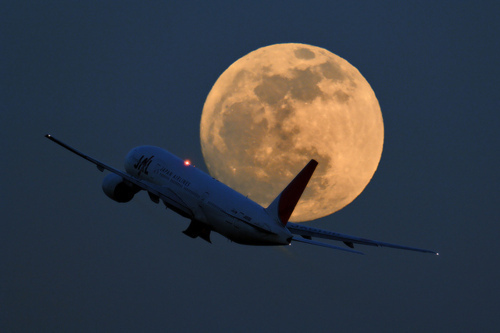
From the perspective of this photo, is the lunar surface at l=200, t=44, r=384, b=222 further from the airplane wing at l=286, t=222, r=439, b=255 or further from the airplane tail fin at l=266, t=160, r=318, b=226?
the airplane tail fin at l=266, t=160, r=318, b=226

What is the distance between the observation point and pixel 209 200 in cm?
4644

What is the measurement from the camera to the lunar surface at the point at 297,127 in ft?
160

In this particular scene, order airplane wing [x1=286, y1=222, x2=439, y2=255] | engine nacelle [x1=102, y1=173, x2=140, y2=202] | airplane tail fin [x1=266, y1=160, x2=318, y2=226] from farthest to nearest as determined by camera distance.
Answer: engine nacelle [x1=102, y1=173, x2=140, y2=202] → airplane wing [x1=286, y1=222, x2=439, y2=255] → airplane tail fin [x1=266, y1=160, x2=318, y2=226]

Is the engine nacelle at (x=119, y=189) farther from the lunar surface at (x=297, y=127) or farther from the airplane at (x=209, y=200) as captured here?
the lunar surface at (x=297, y=127)

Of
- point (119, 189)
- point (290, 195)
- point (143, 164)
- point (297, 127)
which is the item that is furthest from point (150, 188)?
point (290, 195)

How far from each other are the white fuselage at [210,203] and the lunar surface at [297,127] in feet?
9.13

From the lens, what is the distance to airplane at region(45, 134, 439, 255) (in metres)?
43.4

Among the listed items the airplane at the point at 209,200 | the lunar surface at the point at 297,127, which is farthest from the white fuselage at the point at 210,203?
the lunar surface at the point at 297,127

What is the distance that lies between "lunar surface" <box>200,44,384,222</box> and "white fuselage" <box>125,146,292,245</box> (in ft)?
9.13

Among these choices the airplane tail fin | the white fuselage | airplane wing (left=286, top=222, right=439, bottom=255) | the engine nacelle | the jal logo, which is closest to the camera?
the white fuselage

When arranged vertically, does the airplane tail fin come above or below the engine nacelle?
below

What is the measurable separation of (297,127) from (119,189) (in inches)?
623

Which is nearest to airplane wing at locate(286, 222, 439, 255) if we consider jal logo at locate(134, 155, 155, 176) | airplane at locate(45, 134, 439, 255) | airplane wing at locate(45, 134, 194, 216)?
airplane at locate(45, 134, 439, 255)

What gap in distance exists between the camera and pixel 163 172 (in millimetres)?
53344
